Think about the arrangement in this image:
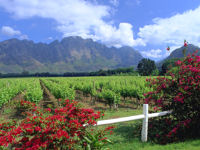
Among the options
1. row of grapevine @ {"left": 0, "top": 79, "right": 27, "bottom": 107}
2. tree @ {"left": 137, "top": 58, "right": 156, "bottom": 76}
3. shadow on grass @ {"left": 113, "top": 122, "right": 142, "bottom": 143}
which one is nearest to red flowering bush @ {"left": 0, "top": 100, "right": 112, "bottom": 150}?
shadow on grass @ {"left": 113, "top": 122, "right": 142, "bottom": 143}

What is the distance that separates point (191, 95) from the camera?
5469 mm

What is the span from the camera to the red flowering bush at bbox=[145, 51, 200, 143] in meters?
5.32

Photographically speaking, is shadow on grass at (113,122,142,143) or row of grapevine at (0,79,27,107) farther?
row of grapevine at (0,79,27,107)

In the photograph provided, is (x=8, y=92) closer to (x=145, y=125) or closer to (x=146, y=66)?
(x=145, y=125)

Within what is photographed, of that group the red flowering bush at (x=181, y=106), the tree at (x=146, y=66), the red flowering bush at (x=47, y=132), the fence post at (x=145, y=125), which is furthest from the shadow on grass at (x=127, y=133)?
the tree at (x=146, y=66)

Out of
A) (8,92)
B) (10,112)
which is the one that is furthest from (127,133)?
(8,92)

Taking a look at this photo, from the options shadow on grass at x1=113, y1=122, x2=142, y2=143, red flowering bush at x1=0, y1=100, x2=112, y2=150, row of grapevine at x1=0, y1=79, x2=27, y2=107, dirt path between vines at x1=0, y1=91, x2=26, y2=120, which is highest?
red flowering bush at x1=0, y1=100, x2=112, y2=150

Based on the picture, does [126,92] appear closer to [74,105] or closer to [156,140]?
[156,140]

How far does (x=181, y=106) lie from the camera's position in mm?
5566

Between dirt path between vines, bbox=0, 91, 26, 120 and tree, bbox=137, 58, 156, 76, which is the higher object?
tree, bbox=137, 58, 156, 76

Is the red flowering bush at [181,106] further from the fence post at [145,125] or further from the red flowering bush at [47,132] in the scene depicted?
the red flowering bush at [47,132]

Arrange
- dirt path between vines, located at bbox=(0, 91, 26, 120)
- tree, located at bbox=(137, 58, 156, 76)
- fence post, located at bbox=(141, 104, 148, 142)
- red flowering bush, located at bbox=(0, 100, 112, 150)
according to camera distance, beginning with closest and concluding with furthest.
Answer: red flowering bush, located at bbox=(0, 100, 112, 150) < fence post, located at bbox=(141, 104, 148, 142) < dirt path between vines, located at bbox=(0, 91, 26, 120) < tree, located at bbox=(137, 58, 156, 76)

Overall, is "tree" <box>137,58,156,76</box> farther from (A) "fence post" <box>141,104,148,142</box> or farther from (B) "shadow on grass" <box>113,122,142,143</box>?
(A) "fence post" <box>141,104,148,142</box>

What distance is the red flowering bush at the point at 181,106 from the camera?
5.32 m
